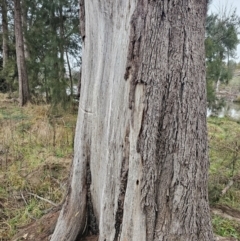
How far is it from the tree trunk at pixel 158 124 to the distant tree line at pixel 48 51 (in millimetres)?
5493

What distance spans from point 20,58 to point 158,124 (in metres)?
7.98

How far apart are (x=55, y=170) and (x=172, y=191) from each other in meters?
2.69

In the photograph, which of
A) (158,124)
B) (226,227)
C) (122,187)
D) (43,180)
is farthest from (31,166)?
(158,124)

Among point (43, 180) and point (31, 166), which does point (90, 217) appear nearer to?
point (43, 180)

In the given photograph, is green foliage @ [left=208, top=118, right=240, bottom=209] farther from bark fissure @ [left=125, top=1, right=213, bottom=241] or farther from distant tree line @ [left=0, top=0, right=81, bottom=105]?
distant tree line @ [left=0, top=0, right=81, bottom=105]

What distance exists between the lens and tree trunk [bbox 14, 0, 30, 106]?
831 centimetres

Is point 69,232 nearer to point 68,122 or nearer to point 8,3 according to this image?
point 68,122

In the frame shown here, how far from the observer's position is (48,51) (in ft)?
24.4

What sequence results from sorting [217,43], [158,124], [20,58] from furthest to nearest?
[217,43] < [20,58] < [158,124]

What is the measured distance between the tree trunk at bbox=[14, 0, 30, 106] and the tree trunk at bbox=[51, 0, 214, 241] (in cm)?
752

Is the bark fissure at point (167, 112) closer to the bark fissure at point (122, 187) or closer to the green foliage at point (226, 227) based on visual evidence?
the bark fissure at point (122, 187)

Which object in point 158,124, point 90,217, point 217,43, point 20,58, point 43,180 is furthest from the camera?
point 217,43

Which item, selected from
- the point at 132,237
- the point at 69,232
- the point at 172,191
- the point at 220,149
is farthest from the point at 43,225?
the point at 220,149

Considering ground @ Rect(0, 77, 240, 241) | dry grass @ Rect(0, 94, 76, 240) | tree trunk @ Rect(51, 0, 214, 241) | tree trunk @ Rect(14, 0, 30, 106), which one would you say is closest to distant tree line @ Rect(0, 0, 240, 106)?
tree trunk @ Rect(14, 0, 30, 106)
